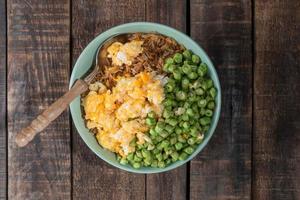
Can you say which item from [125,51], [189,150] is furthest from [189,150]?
[125,51]

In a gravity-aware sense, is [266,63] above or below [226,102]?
above

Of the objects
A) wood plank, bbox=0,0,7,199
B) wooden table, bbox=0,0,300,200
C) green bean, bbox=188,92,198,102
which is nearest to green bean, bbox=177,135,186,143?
green bean, bbox=188,92,198,102

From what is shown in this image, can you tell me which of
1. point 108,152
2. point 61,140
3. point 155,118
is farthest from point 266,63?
point 61,140

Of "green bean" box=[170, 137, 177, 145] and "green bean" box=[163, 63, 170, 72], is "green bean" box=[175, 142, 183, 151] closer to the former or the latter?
"green bean" box=[170, 137, 177, 145]

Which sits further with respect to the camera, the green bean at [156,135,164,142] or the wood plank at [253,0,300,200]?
the wood plank at [253,0,300,200]

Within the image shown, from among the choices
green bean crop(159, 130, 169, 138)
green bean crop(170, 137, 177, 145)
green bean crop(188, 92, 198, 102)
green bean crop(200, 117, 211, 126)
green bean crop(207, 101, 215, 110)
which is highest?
green bean crop(188, 92, 198, 102)

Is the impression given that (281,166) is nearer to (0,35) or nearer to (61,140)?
(61,140)

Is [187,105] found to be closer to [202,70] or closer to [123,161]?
[202,70]
